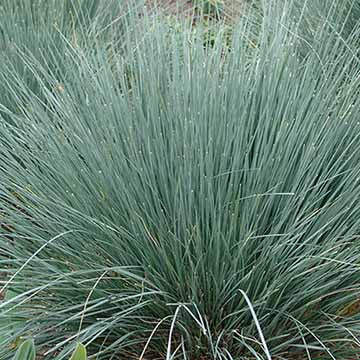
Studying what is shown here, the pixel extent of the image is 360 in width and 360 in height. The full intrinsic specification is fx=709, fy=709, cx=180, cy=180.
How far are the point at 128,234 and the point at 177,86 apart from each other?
468 mm

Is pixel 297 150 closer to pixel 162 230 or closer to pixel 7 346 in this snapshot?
pixel 162 230

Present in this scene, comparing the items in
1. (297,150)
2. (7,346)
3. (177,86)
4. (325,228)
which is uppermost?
(177,86)

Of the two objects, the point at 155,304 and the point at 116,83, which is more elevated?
the point at 116,83

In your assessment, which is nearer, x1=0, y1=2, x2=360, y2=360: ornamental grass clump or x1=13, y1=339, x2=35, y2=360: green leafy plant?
x1=13, y1=339, x2=35, y2=360: green leafy plant

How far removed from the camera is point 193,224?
177 centimetres

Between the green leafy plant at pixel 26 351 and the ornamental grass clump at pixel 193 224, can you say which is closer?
the green leafy plant at pixel 26 351

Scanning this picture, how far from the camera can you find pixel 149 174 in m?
1.86

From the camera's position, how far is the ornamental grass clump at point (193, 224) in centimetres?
173

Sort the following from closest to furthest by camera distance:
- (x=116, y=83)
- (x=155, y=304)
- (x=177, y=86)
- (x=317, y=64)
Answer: (x=155, y=304) → (x=177, y=86) → (x=116, y=83) → (x=317, y=64)

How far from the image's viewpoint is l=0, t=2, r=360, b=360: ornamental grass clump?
173 cm

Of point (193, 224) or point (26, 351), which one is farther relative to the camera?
point (193, 224)

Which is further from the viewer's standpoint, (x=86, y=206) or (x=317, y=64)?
(x=317, y=64)

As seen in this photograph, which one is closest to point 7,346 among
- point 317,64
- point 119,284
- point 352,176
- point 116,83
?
point 119,284

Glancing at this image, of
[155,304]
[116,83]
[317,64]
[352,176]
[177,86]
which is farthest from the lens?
[317,64]
